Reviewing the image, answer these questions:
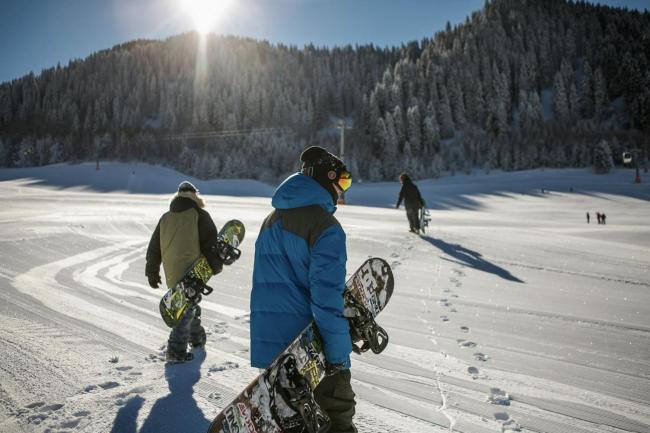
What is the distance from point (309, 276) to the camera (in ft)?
6.53

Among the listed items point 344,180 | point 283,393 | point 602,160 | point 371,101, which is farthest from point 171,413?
point 371,101

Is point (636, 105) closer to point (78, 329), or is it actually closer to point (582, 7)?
point (582, 7)

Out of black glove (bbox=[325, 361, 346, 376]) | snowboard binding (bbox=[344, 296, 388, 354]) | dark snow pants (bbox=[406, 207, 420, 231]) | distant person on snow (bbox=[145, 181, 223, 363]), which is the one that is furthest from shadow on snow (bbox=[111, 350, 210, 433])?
dark snow pants (bbox=[406, 207, 420, 231])

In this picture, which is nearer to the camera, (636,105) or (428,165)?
(428,165)

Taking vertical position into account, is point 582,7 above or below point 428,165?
above

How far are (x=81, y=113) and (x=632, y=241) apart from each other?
13427 centimetres

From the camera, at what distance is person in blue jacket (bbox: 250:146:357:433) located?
1964mm

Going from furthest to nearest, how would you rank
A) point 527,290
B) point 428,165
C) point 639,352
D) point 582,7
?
point 582,7 < point 428,165 < point 527,290 < point 639,352

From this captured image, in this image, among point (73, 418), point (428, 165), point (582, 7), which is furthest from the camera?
point (582, 7)

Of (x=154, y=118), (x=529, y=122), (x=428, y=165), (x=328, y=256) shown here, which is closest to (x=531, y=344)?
(x=328, y=256)

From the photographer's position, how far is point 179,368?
12.2 feet

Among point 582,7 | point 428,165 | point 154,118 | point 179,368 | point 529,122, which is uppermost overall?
point 582,7

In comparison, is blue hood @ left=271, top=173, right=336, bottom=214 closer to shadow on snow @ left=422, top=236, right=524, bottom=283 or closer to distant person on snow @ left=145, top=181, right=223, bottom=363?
distant person on snow @ left=145, top=181, right=223, bottom=363

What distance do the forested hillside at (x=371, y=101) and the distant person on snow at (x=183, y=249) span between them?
5895cm
